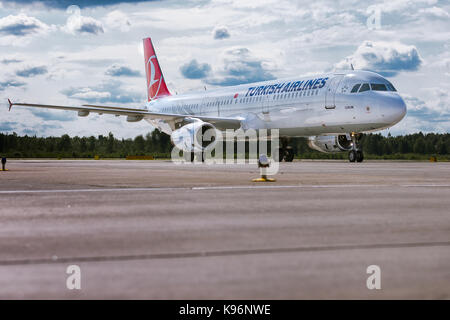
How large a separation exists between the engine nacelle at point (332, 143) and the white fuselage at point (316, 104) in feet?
3.11

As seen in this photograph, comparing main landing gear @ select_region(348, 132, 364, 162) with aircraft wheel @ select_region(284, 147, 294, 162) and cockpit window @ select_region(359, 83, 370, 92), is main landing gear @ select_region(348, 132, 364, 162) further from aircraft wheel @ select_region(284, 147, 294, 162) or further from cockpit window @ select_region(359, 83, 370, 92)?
aircraft wheel @ select_region(284, 147, 294, 162)

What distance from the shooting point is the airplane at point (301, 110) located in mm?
27125

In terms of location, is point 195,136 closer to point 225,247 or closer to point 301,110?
point 301,110

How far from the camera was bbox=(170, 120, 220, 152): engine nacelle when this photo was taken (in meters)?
31.4

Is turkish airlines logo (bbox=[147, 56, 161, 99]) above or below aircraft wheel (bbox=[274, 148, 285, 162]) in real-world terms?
above

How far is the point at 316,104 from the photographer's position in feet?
94.9

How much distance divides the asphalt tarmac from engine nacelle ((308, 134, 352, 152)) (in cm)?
2090

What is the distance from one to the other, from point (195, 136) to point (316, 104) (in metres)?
6.16

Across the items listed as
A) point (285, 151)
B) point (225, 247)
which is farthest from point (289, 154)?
point (225, 247)

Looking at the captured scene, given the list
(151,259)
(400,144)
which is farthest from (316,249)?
(400,144)

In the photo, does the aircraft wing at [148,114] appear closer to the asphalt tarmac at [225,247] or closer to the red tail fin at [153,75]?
the red tail fin at [153,75]

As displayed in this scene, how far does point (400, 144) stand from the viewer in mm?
66375

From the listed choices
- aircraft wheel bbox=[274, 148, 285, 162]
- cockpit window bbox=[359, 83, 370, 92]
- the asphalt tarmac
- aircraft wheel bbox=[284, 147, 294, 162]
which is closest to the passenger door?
cockpit window bbox=[359, 83, 370, 92]
